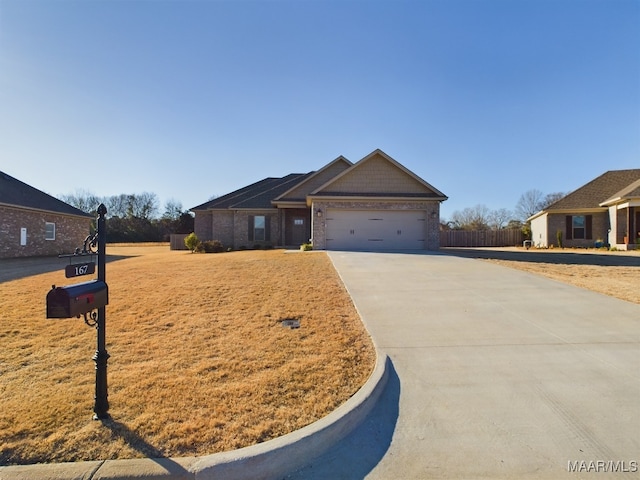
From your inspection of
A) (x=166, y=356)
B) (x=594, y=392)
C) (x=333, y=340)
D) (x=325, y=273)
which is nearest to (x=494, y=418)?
(x=594, y=392)

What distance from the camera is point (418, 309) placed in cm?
631

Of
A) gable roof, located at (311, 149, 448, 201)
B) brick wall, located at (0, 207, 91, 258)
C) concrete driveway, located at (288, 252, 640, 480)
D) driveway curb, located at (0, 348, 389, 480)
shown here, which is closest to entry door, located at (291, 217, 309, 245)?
gable roof, located at (311, 149, 448, 201)

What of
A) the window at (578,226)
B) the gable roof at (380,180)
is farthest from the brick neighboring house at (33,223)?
the window at (578,226)

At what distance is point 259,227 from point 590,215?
22393 millimetres

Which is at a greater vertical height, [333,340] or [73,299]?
[73,299]

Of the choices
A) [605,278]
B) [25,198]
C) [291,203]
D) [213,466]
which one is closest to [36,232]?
[25,198]

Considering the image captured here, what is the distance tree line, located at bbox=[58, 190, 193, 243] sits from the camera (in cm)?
4174

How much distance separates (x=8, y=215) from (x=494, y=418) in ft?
78.1

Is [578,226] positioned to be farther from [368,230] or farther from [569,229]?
[368,230]

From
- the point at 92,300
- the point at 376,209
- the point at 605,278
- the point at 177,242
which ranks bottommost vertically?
the point at 605,278

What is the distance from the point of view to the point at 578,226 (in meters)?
23.2

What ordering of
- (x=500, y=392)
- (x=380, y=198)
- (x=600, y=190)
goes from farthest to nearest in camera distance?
(x=600, y=190) → (x=380, y=198) → (x=500, y=392)

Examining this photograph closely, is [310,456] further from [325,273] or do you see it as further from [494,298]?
[325,273]

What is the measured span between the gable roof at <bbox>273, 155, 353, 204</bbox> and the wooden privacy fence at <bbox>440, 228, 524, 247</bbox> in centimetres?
1129
